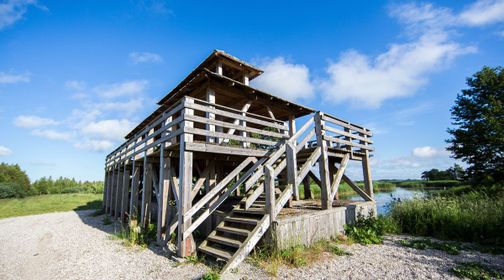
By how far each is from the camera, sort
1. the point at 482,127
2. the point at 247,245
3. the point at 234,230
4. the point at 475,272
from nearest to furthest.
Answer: the point at 475,272 < the point at 247,245 < the point at 234,230 < the point at 482,127

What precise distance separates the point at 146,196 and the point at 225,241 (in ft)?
15.0

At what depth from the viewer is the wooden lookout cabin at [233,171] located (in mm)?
5869

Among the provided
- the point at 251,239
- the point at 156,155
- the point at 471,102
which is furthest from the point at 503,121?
the point at 156,155

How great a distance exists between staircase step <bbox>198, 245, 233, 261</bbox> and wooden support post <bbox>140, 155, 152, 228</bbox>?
12.4 feet

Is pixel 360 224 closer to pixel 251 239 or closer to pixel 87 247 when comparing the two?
pixel 251 239

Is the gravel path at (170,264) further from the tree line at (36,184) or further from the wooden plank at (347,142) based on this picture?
the tree line at (36,184)

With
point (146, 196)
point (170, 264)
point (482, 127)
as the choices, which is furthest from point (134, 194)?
point (482, 127)

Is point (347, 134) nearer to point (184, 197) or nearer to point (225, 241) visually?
point (225, 241)

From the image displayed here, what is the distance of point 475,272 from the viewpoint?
177 inches

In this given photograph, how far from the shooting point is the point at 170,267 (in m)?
5.40

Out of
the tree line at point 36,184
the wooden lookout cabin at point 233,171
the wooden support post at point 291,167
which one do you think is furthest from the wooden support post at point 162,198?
the tree line at point 36,184

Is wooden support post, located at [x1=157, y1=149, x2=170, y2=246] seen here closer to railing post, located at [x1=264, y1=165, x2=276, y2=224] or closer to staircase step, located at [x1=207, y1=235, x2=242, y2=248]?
staircase step, located at [x1=207, y1=235, x2=242, y2=248]

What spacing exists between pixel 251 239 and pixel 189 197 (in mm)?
1999

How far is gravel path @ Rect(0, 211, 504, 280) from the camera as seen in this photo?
470cm
